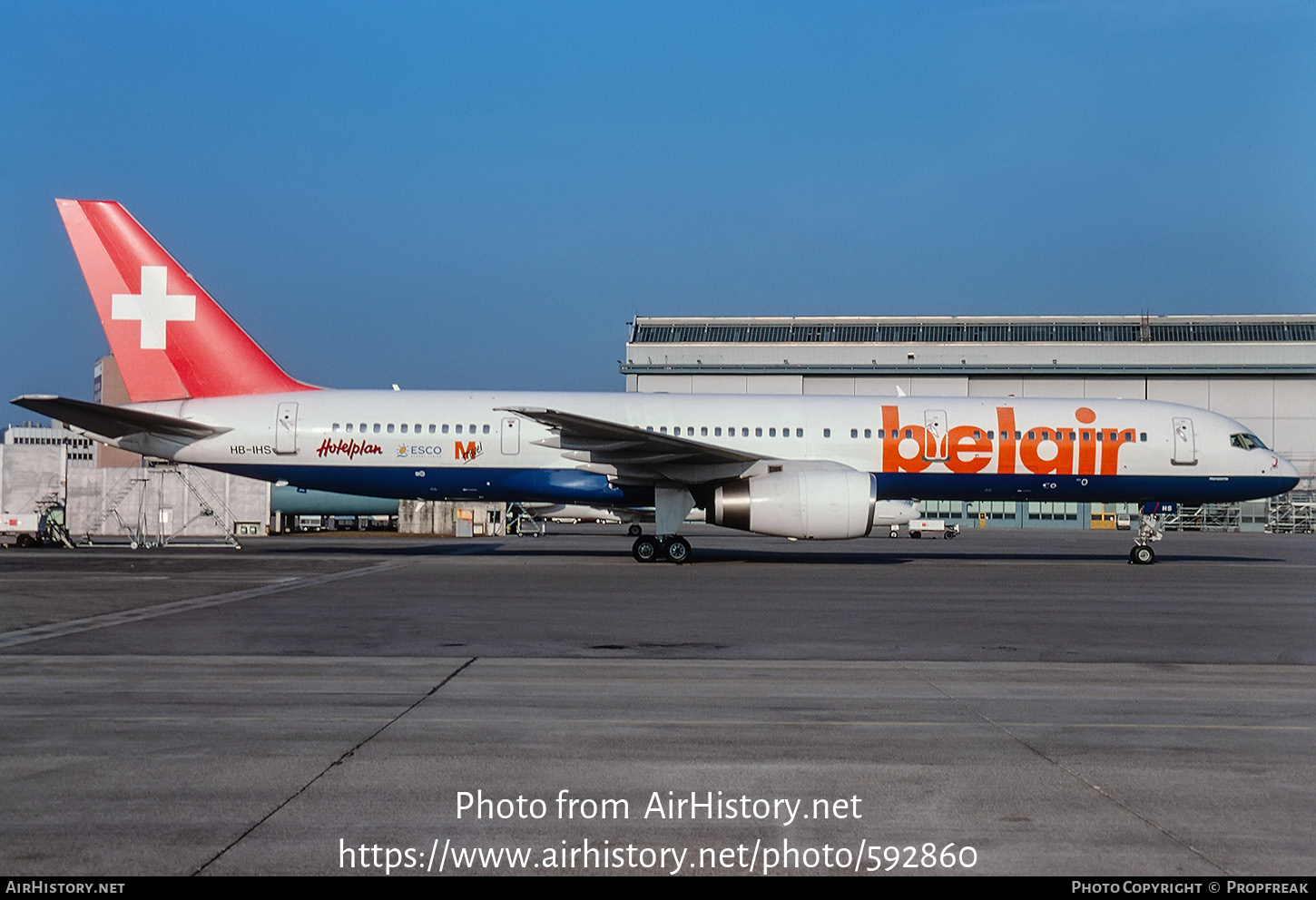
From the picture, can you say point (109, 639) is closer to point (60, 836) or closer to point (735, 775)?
point (60, 836)

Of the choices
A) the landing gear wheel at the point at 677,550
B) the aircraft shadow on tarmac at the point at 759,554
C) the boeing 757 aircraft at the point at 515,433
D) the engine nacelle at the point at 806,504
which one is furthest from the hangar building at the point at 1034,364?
the engine nacelle at the point at 806,504

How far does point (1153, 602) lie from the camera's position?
15852 millimetres

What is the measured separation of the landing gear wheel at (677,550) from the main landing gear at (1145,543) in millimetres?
10508

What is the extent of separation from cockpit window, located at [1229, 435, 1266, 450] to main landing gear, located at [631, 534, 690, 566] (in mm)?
13287

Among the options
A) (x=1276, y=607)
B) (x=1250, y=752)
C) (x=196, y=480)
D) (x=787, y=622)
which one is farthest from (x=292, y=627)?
(x=196, y=480)

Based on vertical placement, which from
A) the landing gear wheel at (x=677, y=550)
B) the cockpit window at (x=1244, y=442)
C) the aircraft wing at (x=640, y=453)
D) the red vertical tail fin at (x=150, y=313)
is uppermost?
the red vertical tail fin at (x=150, y=313)

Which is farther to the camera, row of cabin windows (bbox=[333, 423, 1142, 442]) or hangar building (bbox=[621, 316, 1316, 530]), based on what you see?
hangar building (bbox=[621, 316, 1316, 530])

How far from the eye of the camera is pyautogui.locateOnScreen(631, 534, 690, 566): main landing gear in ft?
74.7

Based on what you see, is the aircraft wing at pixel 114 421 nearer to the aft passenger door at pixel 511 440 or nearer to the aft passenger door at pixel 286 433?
the aft passenger door at pixel 286 433

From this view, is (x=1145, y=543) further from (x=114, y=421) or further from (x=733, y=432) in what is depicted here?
(x=114, y=421)

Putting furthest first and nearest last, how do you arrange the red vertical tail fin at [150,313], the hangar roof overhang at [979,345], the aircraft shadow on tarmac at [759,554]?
the hangar roof overhang at [979,345]
the aircraft shadow on tarmac at [759,554]
the red vertical tail fin at [150,313]

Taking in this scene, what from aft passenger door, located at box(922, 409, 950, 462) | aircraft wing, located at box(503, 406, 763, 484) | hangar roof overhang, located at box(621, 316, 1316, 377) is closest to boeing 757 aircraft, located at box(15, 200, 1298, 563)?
aft passenger door, located at box(922, 409, 950, 462)

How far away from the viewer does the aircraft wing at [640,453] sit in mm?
21172

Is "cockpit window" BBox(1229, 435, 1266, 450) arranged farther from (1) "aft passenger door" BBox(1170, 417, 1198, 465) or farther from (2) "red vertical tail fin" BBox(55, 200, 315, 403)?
(2) "red vertical tail fin" BBox(55, 200, 315, 403)
